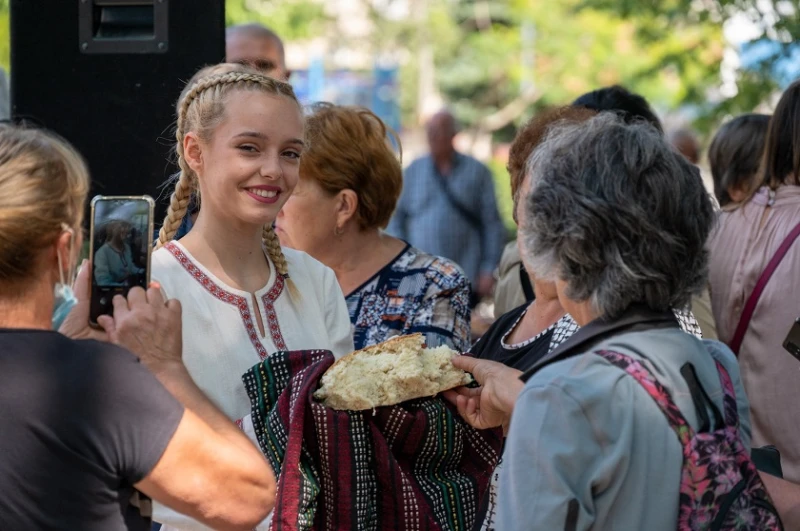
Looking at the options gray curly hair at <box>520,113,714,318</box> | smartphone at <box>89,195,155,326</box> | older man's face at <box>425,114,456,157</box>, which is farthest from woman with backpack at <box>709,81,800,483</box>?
older man's face at <box>425,114,456,157</box>

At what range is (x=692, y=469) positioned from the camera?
6.13ft

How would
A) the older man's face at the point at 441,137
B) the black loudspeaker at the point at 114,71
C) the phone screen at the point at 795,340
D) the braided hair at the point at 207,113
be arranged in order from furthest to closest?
the older man's face at the point at 441,137 < the black loudspeaker at the point at 114,71 < the braided hair at the point at 207,113 < the phone screen at the point at 795,340

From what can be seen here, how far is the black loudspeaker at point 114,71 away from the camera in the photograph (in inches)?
147

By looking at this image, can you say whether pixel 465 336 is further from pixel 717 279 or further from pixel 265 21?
pixel 265 21

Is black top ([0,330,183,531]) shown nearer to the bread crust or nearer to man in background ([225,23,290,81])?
the bread crust

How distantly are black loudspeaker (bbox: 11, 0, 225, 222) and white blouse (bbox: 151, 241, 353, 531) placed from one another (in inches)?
38.6

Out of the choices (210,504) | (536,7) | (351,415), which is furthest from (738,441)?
(536,7)

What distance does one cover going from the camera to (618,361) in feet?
6.20

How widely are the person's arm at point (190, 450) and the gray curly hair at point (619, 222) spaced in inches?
26.1

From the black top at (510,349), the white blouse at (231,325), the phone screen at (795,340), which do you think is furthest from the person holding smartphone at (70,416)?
the phone screen at (795,340)

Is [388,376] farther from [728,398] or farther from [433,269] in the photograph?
[433,269]

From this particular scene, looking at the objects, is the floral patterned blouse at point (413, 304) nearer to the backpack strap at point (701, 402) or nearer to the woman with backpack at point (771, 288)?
the woman with backpack at point (771, 288)

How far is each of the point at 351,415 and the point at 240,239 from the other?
79cm

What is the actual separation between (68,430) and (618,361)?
0.94 m
